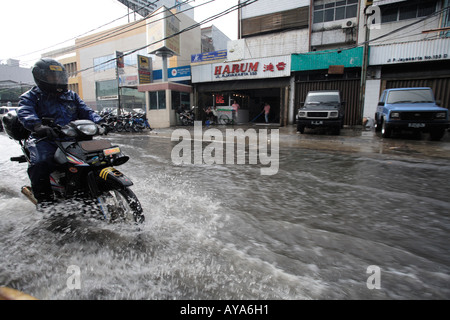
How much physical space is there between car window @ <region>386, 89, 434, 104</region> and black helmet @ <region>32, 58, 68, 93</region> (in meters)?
10.7

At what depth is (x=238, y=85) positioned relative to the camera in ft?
60.9

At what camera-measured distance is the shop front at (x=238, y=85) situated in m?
16.9

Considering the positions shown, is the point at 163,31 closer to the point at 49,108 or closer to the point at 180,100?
the point at 180,100

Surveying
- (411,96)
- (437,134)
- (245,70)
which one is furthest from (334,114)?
(245,70)

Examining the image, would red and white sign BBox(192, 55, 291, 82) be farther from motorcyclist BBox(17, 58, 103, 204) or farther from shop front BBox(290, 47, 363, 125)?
motorcyclist BBox(17, 58, 103, 204)

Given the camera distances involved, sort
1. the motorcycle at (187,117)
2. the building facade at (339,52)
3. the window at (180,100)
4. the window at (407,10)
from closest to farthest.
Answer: the building facade at (339,52)
the window at (407,10)
the motorcycle at (187,117)
the window at (180,100)

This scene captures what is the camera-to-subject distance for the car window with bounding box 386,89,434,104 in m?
9.28

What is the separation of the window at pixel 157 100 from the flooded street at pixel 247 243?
1537 centimetres

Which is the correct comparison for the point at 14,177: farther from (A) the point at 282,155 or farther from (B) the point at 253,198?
(A) the point at 282,155

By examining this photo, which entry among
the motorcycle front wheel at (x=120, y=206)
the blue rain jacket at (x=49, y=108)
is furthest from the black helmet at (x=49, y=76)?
the motorcycle front wheel at (x=120, y=206)

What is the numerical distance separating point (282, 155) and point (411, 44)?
1228 centimetres

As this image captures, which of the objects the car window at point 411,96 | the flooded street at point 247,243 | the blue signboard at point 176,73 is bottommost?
the flooded street at point 247,243

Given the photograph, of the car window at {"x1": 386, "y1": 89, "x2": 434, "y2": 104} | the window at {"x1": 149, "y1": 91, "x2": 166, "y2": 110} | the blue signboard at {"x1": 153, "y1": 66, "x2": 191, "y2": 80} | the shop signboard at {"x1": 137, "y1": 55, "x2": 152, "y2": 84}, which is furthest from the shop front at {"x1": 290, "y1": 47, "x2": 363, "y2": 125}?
the shop signboard at {"x1": 137, "y1": 55, "x2": 152, "y2": 84}

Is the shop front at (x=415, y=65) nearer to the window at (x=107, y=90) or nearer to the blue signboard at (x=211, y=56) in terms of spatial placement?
the blue signboard at (x=211, y=56)
